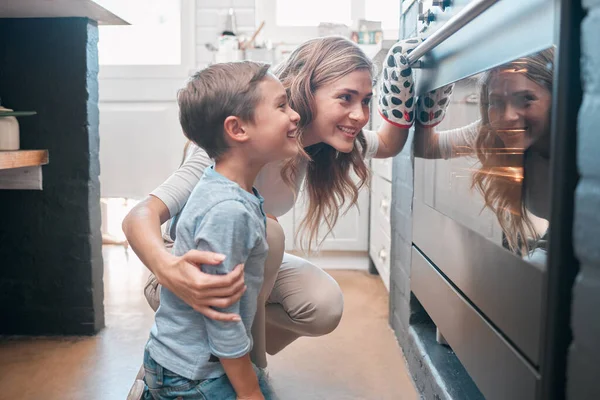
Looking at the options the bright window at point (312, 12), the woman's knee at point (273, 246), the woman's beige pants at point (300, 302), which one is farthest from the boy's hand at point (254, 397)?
the bright window at point (312, 12)

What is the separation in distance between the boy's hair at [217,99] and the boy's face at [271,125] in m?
0.01

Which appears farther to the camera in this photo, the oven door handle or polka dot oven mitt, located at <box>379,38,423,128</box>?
polka dot oven mitt, located at <box>379,38,423,128</box>

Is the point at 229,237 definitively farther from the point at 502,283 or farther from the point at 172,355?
the point at 502,283

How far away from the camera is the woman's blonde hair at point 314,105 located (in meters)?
1.39

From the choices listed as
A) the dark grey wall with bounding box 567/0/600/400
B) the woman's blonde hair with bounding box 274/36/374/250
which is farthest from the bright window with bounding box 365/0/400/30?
the dark grey wall with bounding box 567/0/600/400

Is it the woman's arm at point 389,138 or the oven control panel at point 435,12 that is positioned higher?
the oven control panel at point 435,12

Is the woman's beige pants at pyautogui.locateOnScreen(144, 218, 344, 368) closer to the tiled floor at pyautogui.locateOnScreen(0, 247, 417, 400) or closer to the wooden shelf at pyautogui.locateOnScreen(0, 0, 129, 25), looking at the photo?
the tiled floor at pyautogui.locateOnScreen(0, 247, 417, 400)

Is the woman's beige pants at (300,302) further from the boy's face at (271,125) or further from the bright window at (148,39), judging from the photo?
the bright window at (148,39)

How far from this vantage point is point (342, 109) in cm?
138

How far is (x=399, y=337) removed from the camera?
1.94m

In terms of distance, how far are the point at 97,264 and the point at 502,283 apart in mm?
1475

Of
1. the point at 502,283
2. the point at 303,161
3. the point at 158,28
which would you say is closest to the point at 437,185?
the point at 303,161

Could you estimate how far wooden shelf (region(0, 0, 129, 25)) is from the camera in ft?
5.69

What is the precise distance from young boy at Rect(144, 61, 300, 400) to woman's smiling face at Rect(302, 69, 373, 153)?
0.23m
